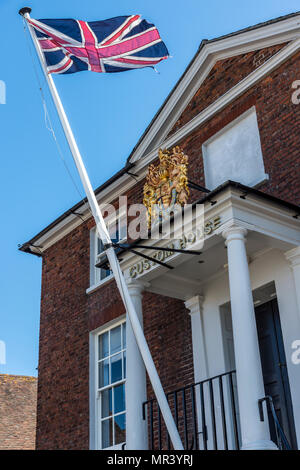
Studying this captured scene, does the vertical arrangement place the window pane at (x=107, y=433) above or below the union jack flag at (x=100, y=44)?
below

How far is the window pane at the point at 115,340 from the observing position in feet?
39.9

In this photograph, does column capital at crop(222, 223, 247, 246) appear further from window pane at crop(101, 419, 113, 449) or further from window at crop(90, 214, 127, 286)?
window pane at crop(101, 419, 113, 449)

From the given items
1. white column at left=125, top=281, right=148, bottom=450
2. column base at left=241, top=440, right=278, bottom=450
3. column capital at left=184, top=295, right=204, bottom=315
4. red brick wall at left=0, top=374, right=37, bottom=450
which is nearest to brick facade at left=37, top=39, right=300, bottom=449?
column capital at left=184, top=295, right=204, bottom=315

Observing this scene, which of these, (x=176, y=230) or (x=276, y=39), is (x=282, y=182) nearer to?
(x=176, y=230)

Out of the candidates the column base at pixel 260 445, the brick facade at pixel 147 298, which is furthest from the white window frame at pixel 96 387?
the column base at pixel 260 445

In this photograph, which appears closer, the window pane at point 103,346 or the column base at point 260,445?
the column base at point 260,445

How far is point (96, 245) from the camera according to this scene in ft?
45.7

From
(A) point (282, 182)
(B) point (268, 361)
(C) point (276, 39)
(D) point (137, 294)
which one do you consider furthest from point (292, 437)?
(C) point (276, 39)

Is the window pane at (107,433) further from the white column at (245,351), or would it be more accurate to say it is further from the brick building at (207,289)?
the white column at (245,351)

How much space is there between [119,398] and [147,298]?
1890 millimetres

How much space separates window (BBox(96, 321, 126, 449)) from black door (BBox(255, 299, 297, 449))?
3292mm

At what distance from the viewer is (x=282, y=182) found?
31.4 ft

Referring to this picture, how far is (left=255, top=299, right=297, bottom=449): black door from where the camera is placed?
863cm

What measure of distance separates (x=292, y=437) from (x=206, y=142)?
207 inches
